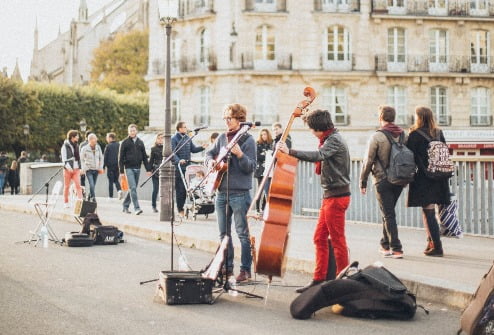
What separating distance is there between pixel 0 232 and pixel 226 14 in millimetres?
27709

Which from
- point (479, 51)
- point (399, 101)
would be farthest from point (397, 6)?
point (479, 51)

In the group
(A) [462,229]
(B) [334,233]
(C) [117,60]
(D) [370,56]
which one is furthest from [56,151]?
(B) [334,233]

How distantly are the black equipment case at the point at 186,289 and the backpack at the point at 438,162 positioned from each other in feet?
12.5

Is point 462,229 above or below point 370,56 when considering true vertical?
below

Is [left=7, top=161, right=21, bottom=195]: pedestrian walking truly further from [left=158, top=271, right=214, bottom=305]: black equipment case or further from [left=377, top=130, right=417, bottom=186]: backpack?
[left=158, top=271, right=214, bottom=305]: black equipment case

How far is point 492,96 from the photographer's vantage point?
42312mm

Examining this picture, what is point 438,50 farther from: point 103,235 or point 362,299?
point 362,299

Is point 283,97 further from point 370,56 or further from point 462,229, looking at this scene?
point 462,229

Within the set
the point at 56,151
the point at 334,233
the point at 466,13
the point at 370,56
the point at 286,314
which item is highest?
the point at 466,13

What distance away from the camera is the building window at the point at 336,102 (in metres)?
40.2

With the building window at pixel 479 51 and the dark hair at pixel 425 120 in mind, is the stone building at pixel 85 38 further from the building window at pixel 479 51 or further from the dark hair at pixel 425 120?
the dark hair at pixel 425 120

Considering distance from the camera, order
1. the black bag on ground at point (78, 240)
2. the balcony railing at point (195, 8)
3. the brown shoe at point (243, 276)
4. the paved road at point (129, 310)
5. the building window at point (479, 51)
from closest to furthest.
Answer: the paved road at point (129, 310)
the brown shoe at point (243, 276)
the black bag on ground at point (78, 240)
the balcony railing at point (195, 8)
the building window at point (479, 51)

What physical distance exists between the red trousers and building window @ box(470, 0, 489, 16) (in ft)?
123

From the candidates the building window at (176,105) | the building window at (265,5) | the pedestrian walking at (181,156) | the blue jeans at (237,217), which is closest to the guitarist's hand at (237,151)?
the blue jeans at (237,217)
